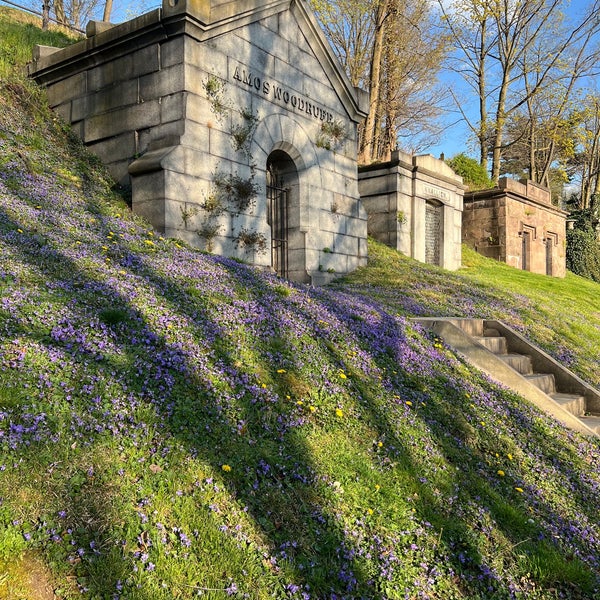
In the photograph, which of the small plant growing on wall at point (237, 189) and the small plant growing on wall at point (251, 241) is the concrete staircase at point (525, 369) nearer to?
the small plant growing on wall at point (251, 241)

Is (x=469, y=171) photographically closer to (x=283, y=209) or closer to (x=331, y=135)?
(x=331, y=135)

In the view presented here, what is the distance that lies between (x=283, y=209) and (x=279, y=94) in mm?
2340

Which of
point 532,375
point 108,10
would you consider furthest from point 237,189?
point 108,10

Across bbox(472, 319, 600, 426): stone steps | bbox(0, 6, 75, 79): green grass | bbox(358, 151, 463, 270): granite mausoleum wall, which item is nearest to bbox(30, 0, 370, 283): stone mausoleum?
bbox(0, 6, 75, 79): green grass

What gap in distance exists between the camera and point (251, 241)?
1012 cm

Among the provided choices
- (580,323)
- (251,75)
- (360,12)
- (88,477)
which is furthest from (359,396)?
(360,12)

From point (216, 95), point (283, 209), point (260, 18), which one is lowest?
point (283, 209)

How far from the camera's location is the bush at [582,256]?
97.8 feet

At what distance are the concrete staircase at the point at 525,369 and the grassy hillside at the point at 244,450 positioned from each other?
1.33ft

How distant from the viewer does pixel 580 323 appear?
1182cm

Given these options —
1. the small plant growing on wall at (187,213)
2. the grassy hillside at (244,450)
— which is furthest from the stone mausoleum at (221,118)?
the grassy hillside at (244,450)

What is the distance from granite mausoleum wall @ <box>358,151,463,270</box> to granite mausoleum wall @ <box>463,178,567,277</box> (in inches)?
161

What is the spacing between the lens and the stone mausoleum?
9.05m

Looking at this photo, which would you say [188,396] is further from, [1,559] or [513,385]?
[513,385]
